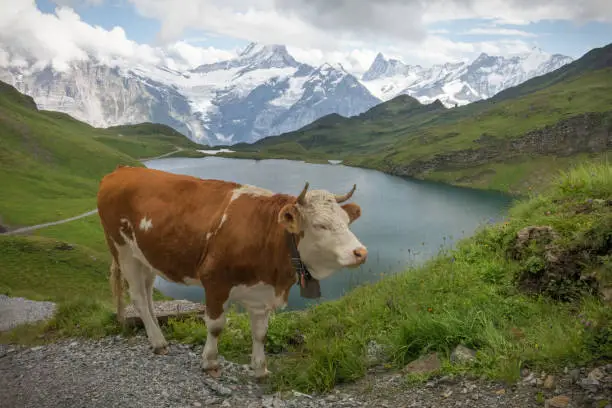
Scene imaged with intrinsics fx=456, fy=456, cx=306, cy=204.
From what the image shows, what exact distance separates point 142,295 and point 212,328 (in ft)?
6.65

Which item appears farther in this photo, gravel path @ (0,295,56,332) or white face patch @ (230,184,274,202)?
gravel path @ (0,295,56,332)

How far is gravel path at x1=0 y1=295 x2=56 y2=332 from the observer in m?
27.6

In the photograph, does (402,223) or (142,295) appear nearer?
(142,295)

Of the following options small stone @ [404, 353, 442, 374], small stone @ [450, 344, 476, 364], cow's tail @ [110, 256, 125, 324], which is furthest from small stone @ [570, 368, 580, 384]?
cow's tail @ [110, 256, 125, 324]

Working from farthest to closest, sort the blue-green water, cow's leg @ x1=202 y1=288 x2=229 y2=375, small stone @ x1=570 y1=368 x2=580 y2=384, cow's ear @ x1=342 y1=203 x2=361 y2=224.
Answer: the blue-green water < cow's leg @ x1=202 y1=288 x2=229 y2=375 < cow's ear @ x1=342 y1=203 x2=361 y2=224 < small stone @ x1=570 y1=368 x2=580 y2=384

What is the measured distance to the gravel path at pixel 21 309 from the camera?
27.6 metres

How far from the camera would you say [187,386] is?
6.99 m

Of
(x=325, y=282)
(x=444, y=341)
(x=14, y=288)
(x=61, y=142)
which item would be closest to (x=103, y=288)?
(x=14, y=288)

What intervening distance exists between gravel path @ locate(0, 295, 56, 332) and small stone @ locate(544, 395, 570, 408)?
28.3 metres

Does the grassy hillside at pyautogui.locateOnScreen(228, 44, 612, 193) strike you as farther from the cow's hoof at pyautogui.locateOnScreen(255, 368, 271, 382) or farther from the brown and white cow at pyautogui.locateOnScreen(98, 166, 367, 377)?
the brown and white cow at pyautogui.locateOnScreen(98, 166, 367, 377)

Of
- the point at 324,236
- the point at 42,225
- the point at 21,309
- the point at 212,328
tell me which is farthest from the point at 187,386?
the point at 42,225

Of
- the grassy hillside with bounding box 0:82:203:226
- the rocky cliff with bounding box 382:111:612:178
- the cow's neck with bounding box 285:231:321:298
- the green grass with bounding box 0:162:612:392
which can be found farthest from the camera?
the rocky cliff with bounding box 382:111:612:178

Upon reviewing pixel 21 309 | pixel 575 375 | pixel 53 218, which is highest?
pixel 575 375

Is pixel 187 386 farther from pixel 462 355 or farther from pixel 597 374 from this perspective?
pixel 597 374
